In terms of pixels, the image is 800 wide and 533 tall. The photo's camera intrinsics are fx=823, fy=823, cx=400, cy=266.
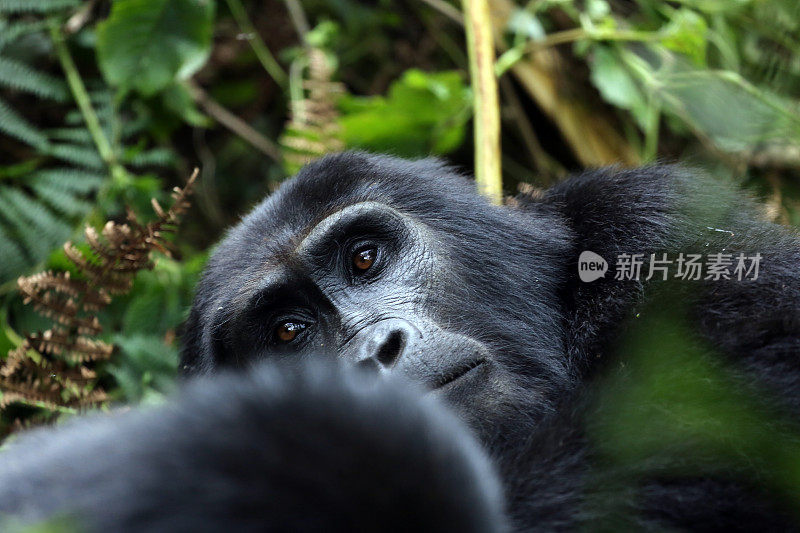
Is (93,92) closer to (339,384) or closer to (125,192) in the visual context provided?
(125,192)

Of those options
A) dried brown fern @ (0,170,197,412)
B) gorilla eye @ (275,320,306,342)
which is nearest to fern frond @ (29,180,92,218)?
dried brown fern @ (0,170,197,412)

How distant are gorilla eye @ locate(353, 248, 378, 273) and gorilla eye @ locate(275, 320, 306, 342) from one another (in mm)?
262

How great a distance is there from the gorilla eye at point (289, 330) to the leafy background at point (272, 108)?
1.14 m

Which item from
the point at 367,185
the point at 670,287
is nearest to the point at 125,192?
the point at 367,185

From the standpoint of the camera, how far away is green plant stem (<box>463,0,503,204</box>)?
3.80m

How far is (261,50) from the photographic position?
19.3 feet

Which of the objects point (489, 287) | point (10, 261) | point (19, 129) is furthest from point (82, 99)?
point (489, 287)

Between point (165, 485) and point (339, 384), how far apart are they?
13.8 inches

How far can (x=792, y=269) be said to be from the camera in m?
2.37

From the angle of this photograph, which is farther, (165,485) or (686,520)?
(686,520)

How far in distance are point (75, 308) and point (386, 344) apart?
1.65 m

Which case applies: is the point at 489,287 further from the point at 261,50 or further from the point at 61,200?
the point at 261,50

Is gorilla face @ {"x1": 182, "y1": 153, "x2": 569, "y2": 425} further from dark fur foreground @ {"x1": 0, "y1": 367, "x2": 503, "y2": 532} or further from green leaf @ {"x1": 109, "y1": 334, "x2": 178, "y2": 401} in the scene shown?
dark fur foreground @ {"x1": 0, "y1": 367, "x2": 503, "y2": 532}

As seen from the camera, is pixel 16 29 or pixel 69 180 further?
pixel 16 29
